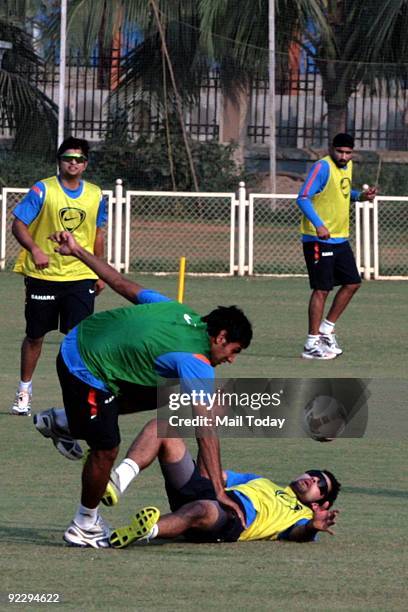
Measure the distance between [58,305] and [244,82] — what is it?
59.1 ft

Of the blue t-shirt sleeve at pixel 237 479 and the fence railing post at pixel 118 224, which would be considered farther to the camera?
the fence railing post at pixel 118 224

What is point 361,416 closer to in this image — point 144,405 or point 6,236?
point 144,405

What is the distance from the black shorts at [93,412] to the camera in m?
7.17

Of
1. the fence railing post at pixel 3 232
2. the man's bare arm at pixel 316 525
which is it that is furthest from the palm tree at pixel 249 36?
the man's bare arm at pixel 316 525

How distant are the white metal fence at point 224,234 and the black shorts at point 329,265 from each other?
7.57 meters

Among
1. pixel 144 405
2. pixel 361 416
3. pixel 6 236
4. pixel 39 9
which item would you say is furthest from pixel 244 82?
pixel 144 405

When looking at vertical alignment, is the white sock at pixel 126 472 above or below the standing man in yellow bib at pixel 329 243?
below

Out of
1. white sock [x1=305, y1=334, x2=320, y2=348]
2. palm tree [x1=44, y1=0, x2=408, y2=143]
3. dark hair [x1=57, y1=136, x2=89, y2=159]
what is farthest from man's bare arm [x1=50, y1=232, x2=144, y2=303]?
palm tree [x1=44, y1=0, x2=408, y2=143]

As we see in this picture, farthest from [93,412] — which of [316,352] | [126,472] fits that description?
[316,352]

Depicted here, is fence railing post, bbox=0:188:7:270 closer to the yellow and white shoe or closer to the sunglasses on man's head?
the sunglasses on man's head

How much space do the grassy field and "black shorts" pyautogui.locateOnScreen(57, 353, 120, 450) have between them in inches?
20.2

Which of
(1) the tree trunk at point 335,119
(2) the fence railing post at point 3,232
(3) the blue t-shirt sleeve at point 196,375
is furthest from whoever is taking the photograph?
(1) the tree trunk at point 335,119

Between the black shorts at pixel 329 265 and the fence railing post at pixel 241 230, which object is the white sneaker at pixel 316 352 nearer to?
the black shorts at pixel 329 265

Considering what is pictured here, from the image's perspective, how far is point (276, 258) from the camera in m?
24.6
